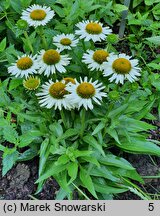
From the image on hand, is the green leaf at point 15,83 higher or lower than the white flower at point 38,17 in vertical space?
lower

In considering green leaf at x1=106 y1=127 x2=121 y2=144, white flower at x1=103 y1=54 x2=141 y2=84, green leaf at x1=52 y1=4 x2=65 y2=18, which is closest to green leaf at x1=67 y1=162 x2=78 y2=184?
green leaf at x1=106 y1=127 x2=121 y2=144

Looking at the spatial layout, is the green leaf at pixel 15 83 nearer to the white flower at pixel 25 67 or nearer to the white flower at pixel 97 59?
the white flower at pixel 25 67

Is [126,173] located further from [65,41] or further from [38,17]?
[38,17]

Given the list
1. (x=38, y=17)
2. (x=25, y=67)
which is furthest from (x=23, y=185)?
(x=38, y=17)

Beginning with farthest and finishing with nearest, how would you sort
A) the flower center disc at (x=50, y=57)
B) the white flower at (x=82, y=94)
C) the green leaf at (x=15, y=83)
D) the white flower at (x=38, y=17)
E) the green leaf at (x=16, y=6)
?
the green leaf at (x=16, y=6)
the green leaf at (x=15, y=83)
the white flower at (x=38, y=17)
the flower center disc at (x=50, y=57)
the white flower at (x=82, y=94)

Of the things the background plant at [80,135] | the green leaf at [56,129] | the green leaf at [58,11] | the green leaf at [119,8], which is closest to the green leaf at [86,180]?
the background plant at [80,135]

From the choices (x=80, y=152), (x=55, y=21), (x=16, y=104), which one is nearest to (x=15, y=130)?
(x=16, y=104)

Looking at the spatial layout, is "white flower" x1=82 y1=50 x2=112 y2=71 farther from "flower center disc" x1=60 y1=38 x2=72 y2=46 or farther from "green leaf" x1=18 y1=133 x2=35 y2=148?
"green leaf" x1=18 y1=133 x2=35 y2=148

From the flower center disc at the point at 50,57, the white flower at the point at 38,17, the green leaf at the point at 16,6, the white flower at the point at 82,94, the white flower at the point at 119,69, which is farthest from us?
the green leaf at the point at 16,6
